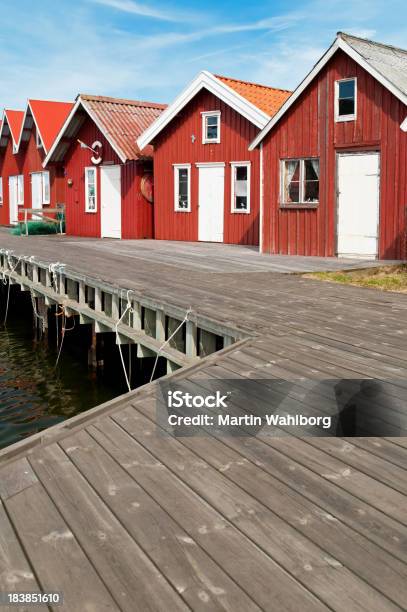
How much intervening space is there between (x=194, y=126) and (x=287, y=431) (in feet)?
60.1

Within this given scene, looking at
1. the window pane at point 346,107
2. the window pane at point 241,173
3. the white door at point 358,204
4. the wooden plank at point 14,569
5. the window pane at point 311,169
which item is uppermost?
the window pane at point 346,107

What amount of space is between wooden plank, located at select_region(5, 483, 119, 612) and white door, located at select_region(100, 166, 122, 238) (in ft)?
69.9

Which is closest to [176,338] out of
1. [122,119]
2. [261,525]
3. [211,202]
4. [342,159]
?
[261,525]

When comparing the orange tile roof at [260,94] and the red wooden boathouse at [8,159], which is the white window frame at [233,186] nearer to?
the orange tile roof at [260,94]

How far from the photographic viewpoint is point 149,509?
3.25 metres

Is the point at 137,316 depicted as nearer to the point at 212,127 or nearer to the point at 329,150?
the point at 329,150

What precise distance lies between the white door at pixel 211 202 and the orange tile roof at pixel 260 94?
2.21 metres

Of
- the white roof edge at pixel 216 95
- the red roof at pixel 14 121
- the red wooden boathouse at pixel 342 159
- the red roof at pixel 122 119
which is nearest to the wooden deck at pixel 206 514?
the red wooden boathouse at pixel 342 159

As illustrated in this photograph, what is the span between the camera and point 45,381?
37.1 feet

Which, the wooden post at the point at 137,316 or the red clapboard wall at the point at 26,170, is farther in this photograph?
the red clapboard wall at the point at 26,170

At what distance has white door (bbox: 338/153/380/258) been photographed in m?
14.9

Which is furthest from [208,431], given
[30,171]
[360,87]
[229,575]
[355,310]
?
[30,171]

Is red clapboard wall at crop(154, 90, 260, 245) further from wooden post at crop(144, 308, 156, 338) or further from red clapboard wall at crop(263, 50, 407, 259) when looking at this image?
wooden post at crop(144, 308, 156, 338)

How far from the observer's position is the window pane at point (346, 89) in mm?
15023
